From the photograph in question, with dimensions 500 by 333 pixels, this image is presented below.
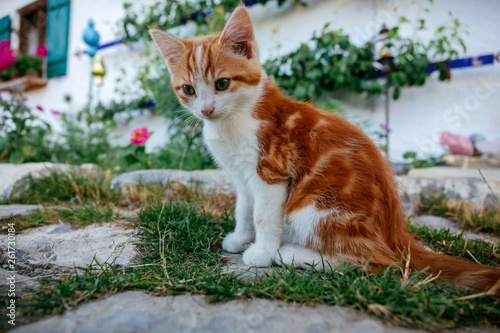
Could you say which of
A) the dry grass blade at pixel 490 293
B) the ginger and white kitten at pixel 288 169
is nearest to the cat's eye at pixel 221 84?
the ginger and white kitten at pixel 288 169

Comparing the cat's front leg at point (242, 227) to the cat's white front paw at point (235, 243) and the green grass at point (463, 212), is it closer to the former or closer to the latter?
the cat's white front paw at point (235, 243)

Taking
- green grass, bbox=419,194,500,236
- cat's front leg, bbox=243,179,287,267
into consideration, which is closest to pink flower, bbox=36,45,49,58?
cat's front leg, bbox=243,179,287,267

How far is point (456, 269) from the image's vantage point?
3.75 feet

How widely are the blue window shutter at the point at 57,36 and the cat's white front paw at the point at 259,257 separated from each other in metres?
7.52

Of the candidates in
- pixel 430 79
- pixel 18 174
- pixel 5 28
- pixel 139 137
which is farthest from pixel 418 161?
pixel 5 28

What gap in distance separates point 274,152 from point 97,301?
0.96 metres

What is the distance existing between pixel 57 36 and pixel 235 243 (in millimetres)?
8008

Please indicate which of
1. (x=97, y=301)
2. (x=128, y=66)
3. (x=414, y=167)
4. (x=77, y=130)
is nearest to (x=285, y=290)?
(x=97, y=301)

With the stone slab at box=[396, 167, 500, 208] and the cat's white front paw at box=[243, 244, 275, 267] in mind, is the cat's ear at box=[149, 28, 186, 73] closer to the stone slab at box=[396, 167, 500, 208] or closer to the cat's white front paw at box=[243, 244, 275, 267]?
the cat's white front paw at box=[243, 244, 275, 267]

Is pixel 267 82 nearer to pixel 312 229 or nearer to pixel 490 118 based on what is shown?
pixel 312 229

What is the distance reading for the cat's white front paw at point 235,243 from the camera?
1604mm

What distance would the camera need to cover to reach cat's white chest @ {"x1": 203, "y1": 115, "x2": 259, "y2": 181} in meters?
1.48

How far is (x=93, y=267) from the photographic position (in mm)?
1289

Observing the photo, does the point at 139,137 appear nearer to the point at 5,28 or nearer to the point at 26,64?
the point at 26,64
